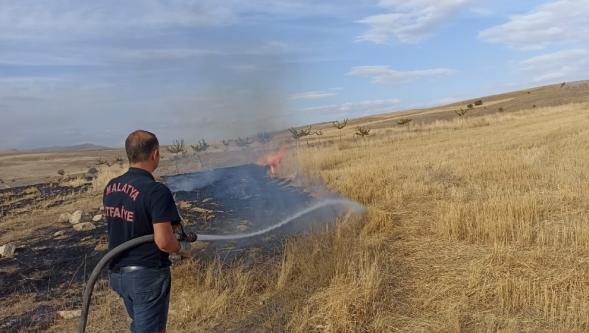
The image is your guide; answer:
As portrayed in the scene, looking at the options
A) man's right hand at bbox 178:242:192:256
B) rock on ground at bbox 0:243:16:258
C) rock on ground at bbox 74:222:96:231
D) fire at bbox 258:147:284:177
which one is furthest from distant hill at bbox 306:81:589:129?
man's right hand at bbox 178:242:192:256

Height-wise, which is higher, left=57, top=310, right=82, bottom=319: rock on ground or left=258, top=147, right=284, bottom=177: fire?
left=258, top=147, right=284, bottom=177: fire

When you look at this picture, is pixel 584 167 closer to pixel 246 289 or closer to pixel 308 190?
pixel 308 190

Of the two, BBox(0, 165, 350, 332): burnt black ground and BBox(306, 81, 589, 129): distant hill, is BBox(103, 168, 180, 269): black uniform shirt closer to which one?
BBox(0, 165, 350, 332): burnt black ground

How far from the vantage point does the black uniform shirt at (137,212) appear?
2.64 m

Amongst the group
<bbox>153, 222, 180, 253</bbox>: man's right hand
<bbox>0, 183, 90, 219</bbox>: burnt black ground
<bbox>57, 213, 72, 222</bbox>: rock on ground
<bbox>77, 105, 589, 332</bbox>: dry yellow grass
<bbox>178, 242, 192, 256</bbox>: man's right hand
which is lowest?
<bbox>77, 105, 589, 332</bbox>: dry yellow grass

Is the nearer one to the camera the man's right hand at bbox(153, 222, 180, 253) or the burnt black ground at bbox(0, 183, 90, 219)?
the man's right hand at bbox(153, 222, 180, 253)

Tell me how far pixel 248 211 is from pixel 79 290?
15.4 ft

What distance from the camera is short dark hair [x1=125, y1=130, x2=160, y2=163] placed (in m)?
2.74

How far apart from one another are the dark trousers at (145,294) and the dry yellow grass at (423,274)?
1518 millimetres

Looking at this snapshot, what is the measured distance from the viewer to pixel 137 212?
2.70 meters

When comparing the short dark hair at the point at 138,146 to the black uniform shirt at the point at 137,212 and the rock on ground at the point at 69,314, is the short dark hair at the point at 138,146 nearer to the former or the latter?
the black uniform shirt at the point at 137,212

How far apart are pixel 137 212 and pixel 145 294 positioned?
549mm

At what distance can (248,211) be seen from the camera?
10.0 m

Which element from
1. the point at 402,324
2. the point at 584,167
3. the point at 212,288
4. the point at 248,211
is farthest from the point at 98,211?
the point at 584,167
